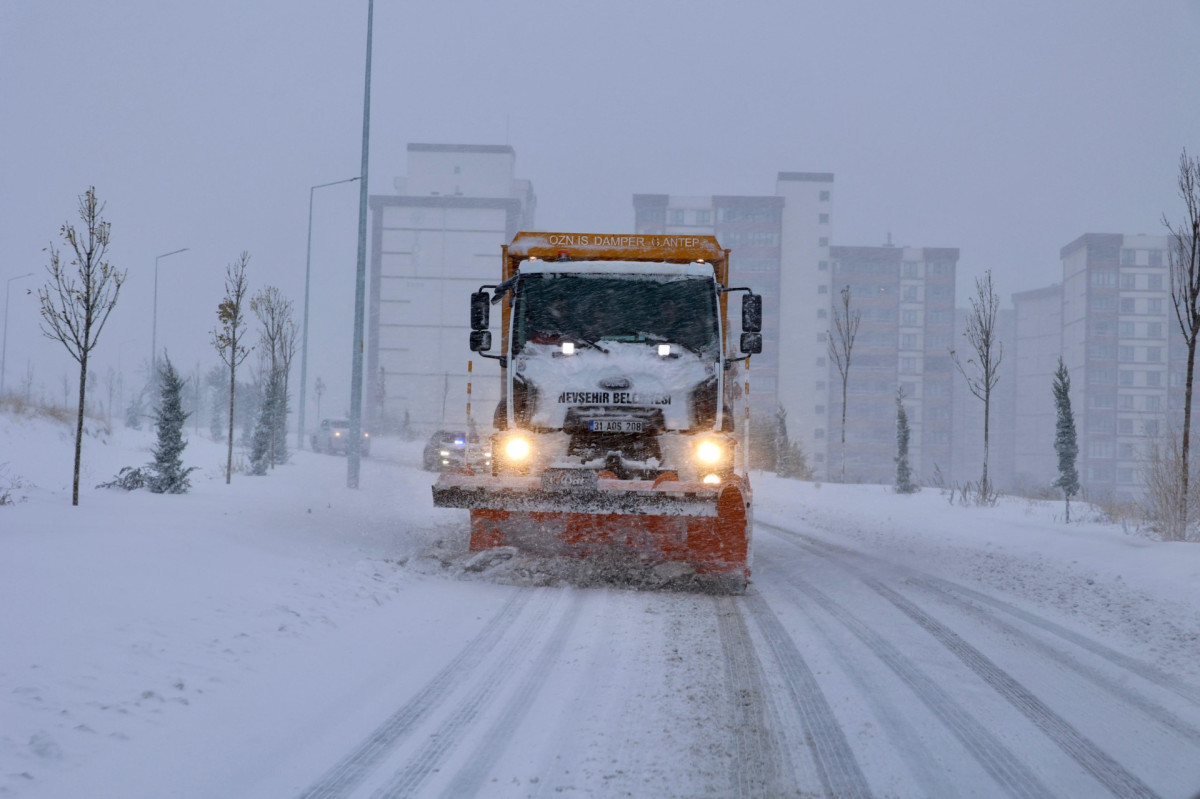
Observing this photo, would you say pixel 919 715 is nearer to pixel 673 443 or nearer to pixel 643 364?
pixel 673 443

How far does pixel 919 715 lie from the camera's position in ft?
13.7

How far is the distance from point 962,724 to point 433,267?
92737mm

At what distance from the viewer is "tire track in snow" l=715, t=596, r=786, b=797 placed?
3.36m

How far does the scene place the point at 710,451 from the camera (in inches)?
315

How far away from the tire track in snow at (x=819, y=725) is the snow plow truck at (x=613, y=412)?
1.93m

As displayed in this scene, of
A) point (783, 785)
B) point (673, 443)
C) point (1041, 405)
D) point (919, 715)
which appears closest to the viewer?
point (783, 785)

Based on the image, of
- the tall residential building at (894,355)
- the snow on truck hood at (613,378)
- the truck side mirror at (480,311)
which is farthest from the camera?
the tall residential building at (894,355)

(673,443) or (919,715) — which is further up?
(673,443)

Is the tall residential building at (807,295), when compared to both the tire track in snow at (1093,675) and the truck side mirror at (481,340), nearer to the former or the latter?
the truck side mirror at (481,340)

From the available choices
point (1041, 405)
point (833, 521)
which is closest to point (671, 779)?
point (833, 521)

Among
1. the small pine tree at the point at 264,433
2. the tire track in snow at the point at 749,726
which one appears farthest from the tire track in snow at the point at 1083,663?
the small pine tree at the point at 264,433

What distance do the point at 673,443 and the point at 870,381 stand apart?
9180cm

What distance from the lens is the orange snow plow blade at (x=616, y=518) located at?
7223 mm

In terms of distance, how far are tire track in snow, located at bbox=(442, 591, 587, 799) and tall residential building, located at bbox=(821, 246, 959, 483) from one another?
297 ft
